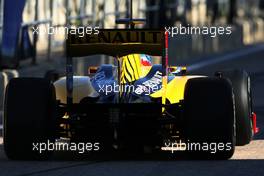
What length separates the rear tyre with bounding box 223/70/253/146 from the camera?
14336mm

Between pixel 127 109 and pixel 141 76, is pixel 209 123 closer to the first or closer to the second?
pixel 127 109

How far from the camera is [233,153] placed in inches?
515

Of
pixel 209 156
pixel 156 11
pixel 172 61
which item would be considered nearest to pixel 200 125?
pixel 209 156

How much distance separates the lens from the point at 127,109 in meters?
13.2

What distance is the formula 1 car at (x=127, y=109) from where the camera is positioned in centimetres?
1297

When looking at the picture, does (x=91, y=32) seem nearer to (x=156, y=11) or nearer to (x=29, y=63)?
(x=29, y=63)

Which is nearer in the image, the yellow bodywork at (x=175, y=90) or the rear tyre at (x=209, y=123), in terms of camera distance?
the rear tyre at (x=209, y=123)

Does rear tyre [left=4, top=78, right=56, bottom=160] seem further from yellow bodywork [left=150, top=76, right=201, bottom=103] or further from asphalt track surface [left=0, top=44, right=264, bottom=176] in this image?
yellow bodywork [left=150, top=76, right=201, bottom=103]

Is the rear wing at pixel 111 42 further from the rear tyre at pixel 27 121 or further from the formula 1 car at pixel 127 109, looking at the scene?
the rear tyre at pixel 27 121

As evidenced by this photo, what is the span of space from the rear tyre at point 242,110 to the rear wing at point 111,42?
4.74ft

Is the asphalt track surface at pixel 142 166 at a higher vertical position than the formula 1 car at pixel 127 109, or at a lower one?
lower

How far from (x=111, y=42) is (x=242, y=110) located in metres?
1.86

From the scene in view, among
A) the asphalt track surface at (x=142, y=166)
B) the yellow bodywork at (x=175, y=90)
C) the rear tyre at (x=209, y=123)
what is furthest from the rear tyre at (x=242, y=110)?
the rear tyre at (x=209, y=123)

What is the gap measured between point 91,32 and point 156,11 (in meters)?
30.9
